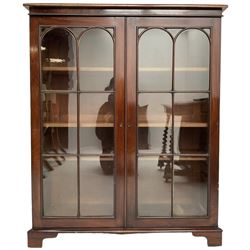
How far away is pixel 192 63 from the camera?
2.71 metres

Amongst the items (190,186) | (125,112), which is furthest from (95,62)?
(190,186)

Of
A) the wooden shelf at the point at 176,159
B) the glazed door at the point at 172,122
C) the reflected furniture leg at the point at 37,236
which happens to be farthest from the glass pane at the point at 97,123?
the reflected furniture leg at the point at 37,236

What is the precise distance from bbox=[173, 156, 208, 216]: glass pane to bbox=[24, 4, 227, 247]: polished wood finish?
0.04 metres

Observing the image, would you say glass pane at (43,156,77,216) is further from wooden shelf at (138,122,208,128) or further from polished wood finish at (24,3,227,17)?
polished wood finish at (24,3,227,17)

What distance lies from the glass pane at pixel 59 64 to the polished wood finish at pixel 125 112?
3cm

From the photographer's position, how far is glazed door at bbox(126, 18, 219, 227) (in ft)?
8.69

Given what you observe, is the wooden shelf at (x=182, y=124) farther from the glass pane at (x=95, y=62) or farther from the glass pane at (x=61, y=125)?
the glass pane at (x=61, y=125)

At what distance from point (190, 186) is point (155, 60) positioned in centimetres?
89

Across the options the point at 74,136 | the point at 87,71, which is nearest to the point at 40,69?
the point at 87,71

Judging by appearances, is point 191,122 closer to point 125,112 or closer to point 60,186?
point 125,112

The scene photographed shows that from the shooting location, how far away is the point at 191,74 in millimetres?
2707

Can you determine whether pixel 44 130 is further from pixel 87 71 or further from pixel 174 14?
pixel 174 14

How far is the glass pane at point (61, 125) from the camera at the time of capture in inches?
106

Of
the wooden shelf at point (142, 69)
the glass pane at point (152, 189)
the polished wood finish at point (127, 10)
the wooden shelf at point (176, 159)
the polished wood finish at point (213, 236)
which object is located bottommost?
the polished wood finish at point (213, 236)
